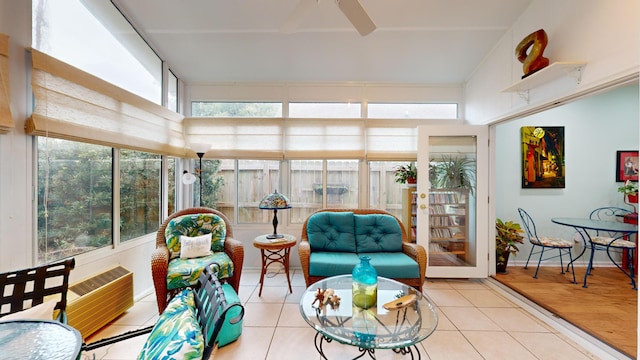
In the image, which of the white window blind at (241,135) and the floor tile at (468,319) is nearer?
the floor tile at (468,319)

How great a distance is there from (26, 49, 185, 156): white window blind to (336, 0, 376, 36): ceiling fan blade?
2.17 meters

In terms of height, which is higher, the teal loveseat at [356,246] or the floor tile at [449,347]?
the teal loveseat at [356,246]

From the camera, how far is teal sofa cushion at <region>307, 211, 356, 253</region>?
2963 mm

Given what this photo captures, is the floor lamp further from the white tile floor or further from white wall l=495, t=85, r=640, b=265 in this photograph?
white wall l=495, t=85, r=640, b=265

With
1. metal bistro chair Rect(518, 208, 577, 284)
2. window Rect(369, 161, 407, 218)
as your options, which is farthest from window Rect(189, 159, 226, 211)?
metal bistro chair Rect(518, 208, 577, 284)

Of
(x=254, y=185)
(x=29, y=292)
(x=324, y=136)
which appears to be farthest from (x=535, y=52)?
(x=29, y=292)

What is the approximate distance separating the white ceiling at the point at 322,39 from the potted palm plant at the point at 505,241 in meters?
2.23

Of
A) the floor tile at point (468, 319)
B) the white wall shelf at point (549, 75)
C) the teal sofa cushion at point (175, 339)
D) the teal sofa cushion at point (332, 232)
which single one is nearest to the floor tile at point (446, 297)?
the floor tile at point (468, 319)

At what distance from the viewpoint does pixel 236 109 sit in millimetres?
3746

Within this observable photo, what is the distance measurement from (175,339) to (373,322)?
1134 mm

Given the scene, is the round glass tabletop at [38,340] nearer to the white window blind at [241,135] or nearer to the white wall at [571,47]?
the white window blind at [241,135]

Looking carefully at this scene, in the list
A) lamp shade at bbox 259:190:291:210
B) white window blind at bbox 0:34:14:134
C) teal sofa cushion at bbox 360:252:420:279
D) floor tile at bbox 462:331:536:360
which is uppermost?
white window blind at bbox 0:34:14:134

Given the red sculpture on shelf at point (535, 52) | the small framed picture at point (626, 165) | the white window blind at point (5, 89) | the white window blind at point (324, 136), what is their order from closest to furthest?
the white window blind at point (5, 89), the red sculpture on shelf at point (535, 52), the small framed picture at point (626, 165), the white window blind at point (324, 136)

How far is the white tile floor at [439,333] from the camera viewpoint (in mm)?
1870
